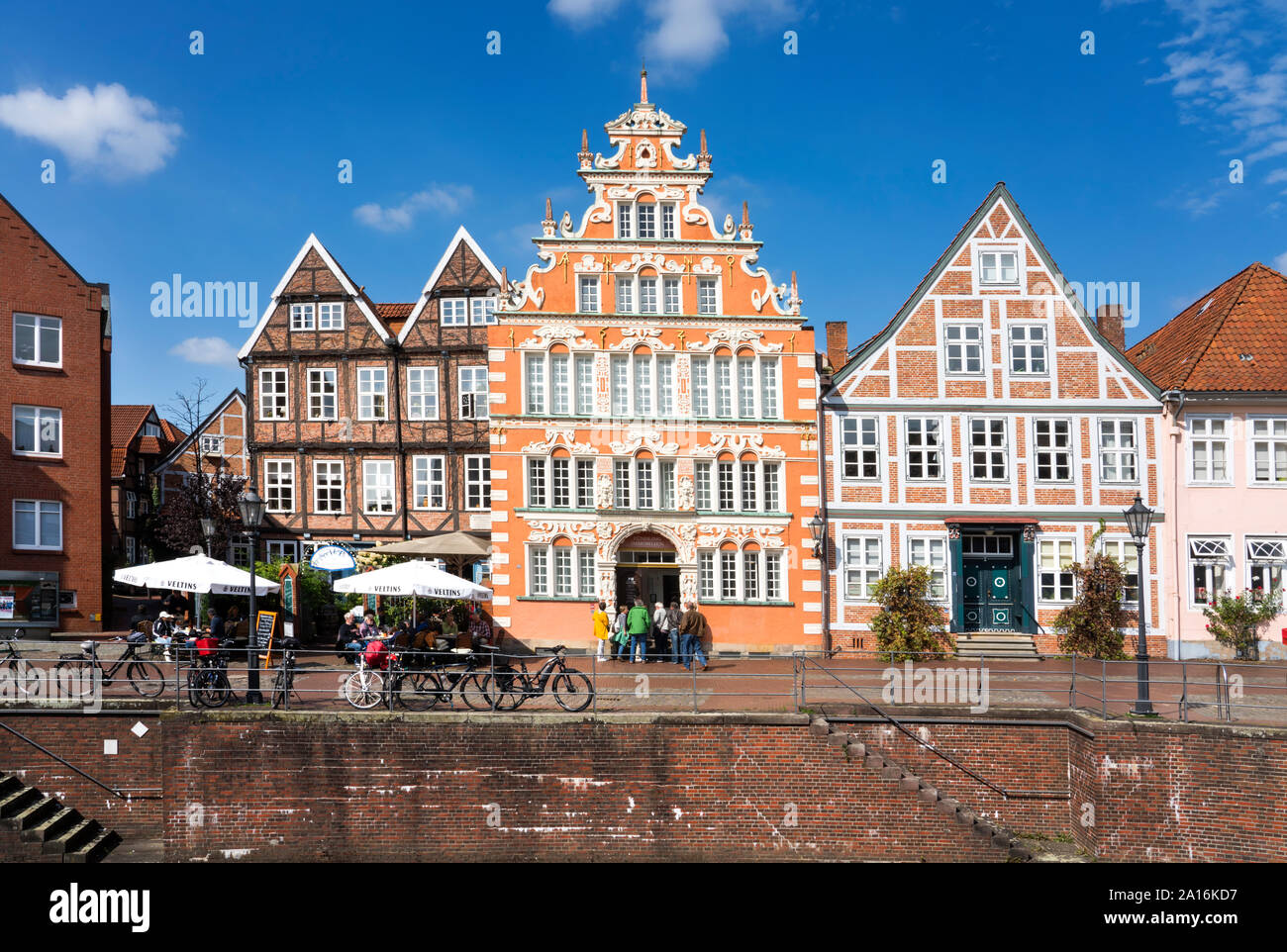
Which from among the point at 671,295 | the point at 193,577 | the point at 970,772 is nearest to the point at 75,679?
the point at 193,577

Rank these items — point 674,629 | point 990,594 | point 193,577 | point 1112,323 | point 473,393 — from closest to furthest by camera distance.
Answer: point 193,577 < point 674,629 < point 990,594 < point 1112,323 < point 473,393

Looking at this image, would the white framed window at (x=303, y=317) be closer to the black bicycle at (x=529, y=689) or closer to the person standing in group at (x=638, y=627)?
the person standing in group at (x=638, y=627)

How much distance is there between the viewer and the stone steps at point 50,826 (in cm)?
1481

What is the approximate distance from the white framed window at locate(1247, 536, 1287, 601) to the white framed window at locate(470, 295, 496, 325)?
2316cm

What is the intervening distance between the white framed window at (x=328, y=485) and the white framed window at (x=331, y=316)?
14.9 feet

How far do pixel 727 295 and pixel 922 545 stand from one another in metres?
8.47

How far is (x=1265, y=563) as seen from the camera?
24.7m

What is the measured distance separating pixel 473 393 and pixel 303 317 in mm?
6600

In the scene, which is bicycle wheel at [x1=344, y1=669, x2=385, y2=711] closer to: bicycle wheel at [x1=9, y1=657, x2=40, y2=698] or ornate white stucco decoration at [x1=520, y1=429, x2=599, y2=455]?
bicycle wheel at [x1=9, y1=657, x2=40, y2=698]

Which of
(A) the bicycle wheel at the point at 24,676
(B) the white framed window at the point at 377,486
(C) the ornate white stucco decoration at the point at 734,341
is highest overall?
(C) the ornate white stucco decoration at the point at 734,341

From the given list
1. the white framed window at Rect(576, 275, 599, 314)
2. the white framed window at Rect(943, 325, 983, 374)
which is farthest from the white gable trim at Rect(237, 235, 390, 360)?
the white framed window at Rect(943, 325, 983, 374)

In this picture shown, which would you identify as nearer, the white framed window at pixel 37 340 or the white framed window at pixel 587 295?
the white framed window at pixel 587 295

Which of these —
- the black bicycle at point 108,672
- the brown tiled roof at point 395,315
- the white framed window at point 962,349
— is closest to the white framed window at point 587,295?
the white framed window at point 962,349

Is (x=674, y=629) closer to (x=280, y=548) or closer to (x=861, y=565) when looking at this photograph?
(x=861, y=565)
